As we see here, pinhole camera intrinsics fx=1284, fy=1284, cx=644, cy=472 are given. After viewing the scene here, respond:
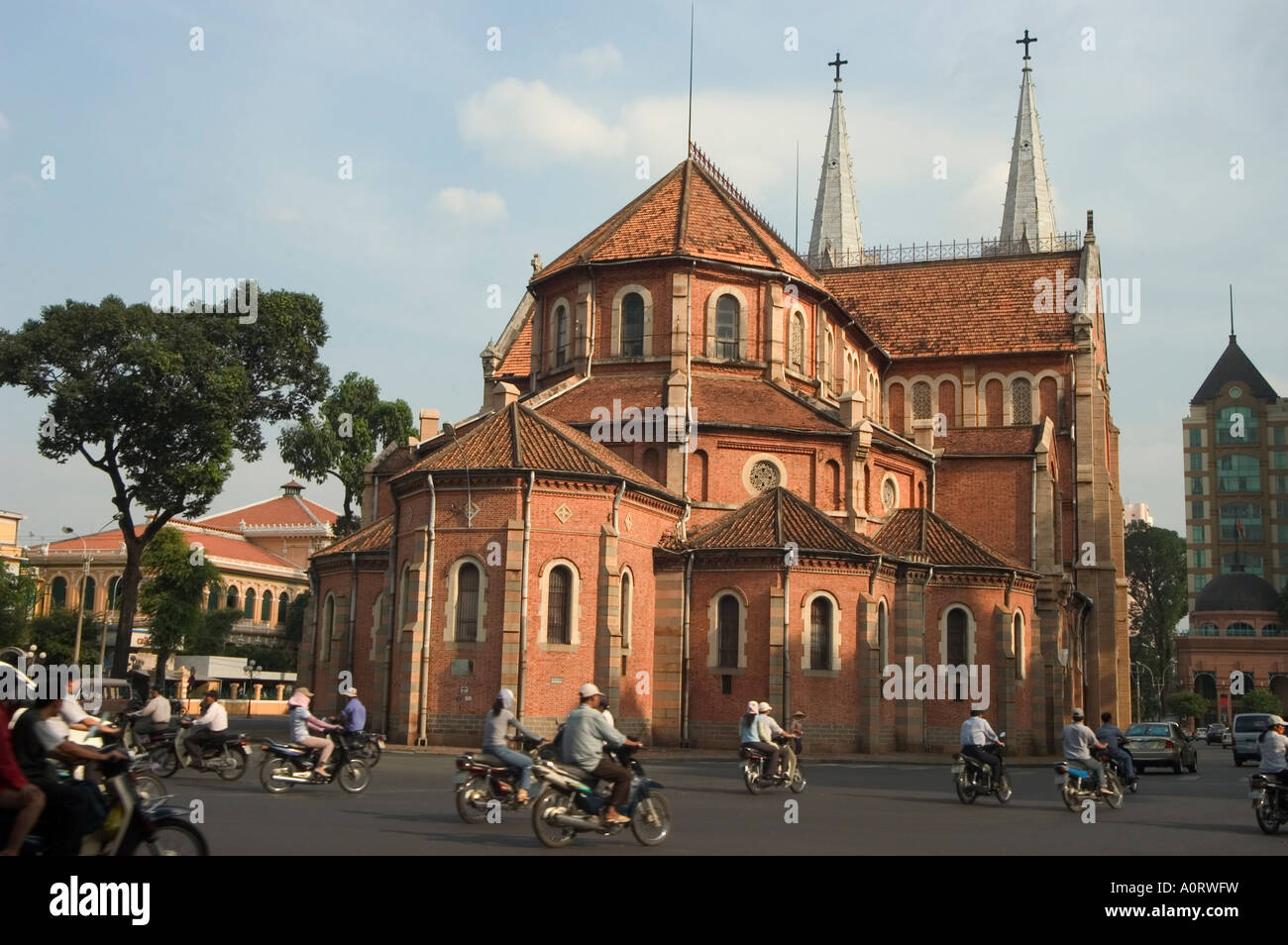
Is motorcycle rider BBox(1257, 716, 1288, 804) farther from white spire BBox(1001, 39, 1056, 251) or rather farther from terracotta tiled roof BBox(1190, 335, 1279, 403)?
terracotta tiled roof BBox(1190, 335, 1279, 403)

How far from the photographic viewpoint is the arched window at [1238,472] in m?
127

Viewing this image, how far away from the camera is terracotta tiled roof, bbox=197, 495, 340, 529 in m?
95.3

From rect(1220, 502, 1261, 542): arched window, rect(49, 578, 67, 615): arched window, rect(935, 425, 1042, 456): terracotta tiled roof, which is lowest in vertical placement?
rect(49, 578, 67, 615): arched window

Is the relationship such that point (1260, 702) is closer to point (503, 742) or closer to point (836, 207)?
point (836, 207)

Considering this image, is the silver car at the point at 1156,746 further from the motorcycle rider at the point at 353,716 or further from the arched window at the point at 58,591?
the arched window at the point at 58,591

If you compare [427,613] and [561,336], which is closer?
[427,613]

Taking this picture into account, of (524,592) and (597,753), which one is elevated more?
(524,592)

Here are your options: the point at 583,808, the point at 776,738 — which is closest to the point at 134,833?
the point at 583,808

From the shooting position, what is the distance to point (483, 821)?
16531 millimetres

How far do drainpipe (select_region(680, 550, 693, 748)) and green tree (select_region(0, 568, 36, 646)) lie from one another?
126 feet

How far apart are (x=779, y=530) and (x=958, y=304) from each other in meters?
24.3

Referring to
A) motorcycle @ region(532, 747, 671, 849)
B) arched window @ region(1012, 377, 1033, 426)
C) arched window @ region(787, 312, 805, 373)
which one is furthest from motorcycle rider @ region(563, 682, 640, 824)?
arched window @ region(1012, 377, 1033, 426)

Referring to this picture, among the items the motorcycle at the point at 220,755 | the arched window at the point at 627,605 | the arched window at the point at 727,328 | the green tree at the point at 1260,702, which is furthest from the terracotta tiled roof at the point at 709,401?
the green tree at the point at 1260,702

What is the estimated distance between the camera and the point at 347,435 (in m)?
62.1
